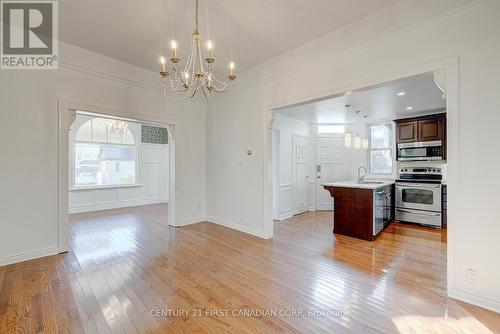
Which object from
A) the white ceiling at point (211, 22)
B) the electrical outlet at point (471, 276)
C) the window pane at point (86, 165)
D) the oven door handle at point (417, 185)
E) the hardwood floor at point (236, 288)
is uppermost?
the white ceiling at point (211, 22)

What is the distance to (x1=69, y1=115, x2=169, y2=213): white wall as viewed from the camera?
6340mm

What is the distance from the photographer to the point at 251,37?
326cm

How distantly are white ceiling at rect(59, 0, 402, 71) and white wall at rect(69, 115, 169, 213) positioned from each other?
4187 millimetres

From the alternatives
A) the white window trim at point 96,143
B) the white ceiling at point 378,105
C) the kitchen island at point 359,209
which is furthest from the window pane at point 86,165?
the kitchen island at point 359,209

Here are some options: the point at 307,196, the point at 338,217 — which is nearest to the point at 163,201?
the point at 307,196

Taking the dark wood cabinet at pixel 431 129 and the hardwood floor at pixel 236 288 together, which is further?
the dark wood cabinet at pixel 431 129

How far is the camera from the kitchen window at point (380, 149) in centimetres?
645

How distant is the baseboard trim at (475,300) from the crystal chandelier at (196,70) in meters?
3.16

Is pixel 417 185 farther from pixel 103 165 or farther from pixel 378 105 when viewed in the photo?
pixel 103 165

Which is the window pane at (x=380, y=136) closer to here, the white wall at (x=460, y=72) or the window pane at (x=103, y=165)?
the white wall at (x=460, y=72)

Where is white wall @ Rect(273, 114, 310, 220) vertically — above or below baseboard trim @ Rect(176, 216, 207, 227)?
above

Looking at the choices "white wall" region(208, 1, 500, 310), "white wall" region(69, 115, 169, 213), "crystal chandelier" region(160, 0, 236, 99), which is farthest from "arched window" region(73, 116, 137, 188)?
"white wall" region(208, 1, 500, 310)

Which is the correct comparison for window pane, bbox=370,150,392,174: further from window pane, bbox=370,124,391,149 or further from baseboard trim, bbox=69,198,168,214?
baseboard trim, bbox=69,198,168,214

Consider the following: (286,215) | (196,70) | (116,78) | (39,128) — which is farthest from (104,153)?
(286,215)
